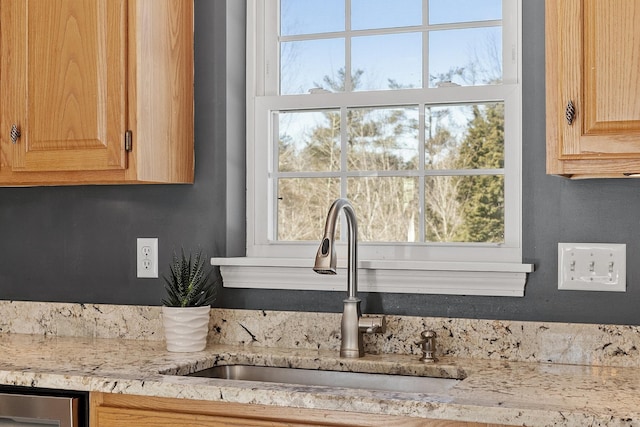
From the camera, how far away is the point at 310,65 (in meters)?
2.74

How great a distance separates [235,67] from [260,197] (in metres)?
0.41

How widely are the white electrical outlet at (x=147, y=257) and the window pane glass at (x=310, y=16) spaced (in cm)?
78

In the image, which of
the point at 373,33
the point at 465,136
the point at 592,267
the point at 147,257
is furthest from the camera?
the point at 147,257

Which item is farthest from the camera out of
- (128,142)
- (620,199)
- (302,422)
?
(128,142)

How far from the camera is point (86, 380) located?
2.05 metres

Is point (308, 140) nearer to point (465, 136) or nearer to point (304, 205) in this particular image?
point (304, 205)

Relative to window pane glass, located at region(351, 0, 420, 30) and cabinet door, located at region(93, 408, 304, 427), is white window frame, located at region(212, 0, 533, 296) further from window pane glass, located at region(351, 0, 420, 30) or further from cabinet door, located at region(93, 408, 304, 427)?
cabinet door, located at region(93, 408, 304, 427)

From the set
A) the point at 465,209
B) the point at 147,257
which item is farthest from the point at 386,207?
the point at 147,257

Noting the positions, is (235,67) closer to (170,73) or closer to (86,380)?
(170,73)

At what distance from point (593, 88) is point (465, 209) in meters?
0.68

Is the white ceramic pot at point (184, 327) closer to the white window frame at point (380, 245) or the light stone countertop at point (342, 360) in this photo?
the light stone countertop at point (342, 360)

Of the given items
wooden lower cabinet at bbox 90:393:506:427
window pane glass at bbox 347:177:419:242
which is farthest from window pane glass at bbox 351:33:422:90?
wooden lower cabinet at bbox 90:393:506:427

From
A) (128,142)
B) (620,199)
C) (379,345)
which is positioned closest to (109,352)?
(128,142)

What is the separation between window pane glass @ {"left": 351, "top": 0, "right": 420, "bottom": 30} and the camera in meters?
2.62
